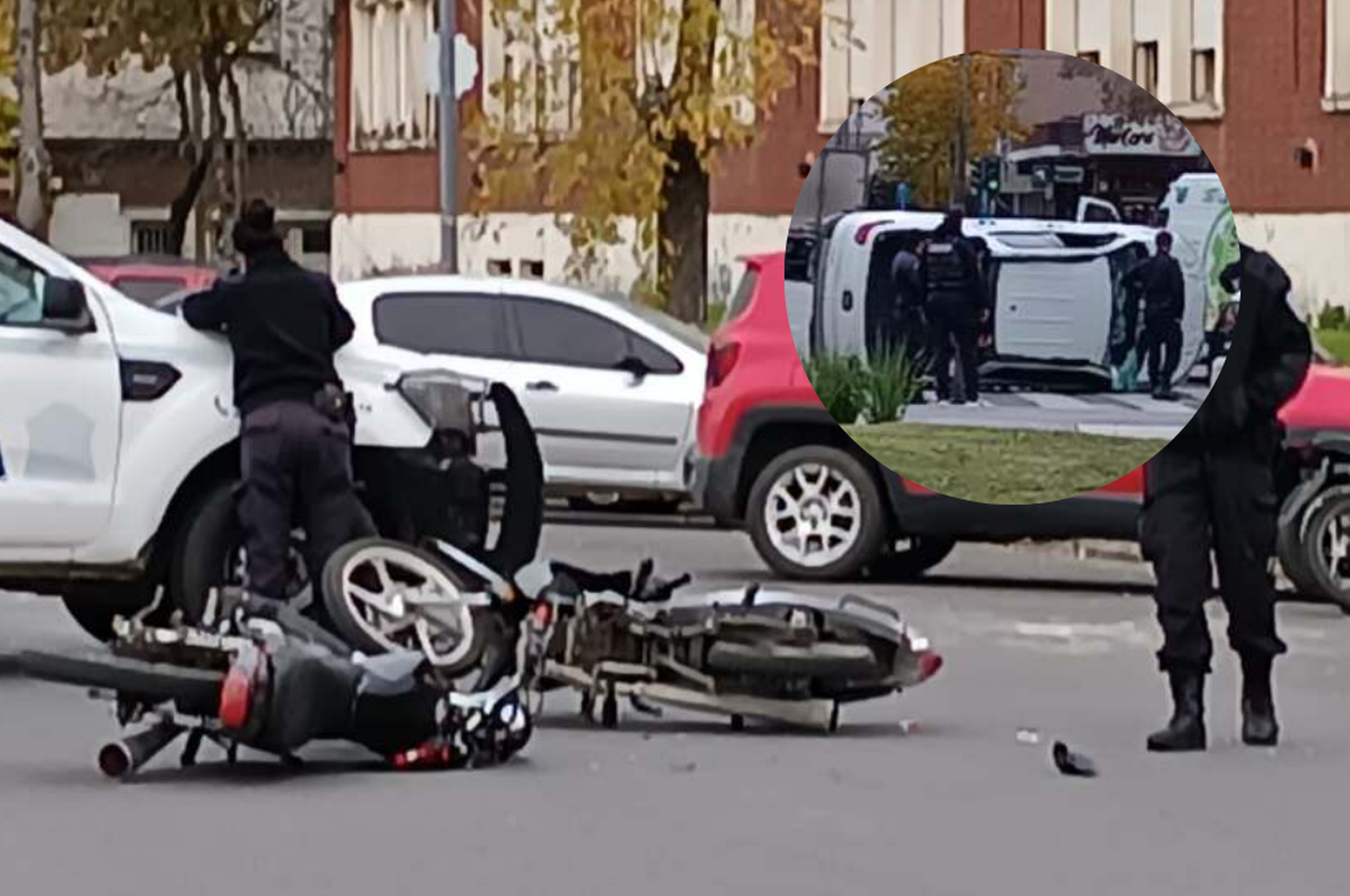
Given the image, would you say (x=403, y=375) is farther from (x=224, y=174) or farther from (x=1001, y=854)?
(x=224, y=174)

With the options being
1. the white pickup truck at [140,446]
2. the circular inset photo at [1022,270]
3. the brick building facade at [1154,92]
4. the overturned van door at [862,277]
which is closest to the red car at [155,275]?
the brick building facade at [1154,92]

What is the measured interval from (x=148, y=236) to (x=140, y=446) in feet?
132

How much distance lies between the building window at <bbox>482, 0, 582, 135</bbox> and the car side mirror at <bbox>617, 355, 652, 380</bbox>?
33.2 feet

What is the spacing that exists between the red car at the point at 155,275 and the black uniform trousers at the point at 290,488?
9.85 meters

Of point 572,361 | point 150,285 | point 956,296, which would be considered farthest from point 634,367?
point 956,296

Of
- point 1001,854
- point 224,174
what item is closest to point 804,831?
point 1001,854

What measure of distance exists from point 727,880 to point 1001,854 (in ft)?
2.96

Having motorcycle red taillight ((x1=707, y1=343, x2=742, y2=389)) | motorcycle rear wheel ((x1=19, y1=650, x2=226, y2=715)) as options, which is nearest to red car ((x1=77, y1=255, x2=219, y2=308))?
motorcycle red taillight ((x1=707, y1=343, x2=742, y2=389))

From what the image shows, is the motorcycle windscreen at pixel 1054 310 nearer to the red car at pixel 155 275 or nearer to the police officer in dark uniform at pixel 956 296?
the police officer in dark uniform at pixel 956 296

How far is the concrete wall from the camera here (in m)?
39.0

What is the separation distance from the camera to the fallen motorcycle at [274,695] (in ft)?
31.6

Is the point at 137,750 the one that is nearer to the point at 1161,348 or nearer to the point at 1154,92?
the point at 1161,348

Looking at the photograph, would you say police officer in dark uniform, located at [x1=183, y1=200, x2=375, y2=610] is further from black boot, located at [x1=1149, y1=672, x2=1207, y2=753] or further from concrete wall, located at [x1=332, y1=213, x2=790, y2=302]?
concrete wall, located at [x1=332, y1=213, x2=790, y2=302]

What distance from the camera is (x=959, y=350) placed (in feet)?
36.5
